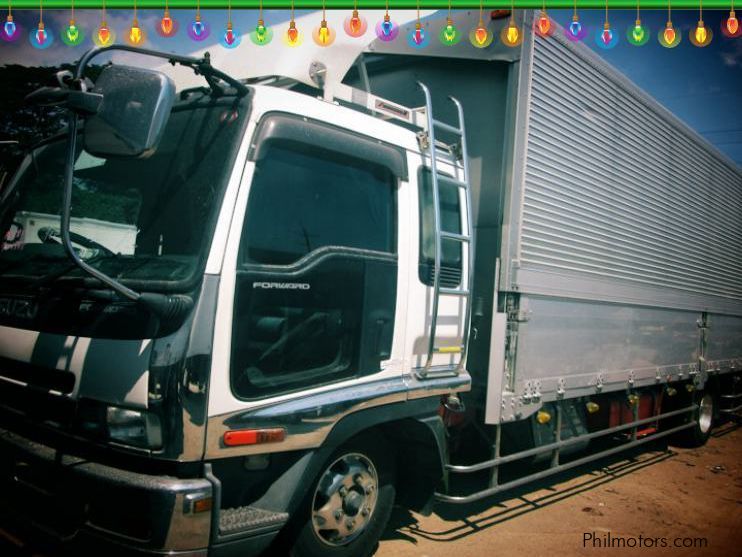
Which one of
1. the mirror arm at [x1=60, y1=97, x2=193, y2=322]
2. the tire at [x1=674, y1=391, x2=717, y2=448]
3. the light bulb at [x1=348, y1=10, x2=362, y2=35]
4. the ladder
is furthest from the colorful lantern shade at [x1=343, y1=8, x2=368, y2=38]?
the tire at [x1=674, y1=391, x2=717, y2=448]

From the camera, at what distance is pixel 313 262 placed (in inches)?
117

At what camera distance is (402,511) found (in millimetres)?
4566

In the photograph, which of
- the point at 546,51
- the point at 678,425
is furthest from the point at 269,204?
the point at 678,425

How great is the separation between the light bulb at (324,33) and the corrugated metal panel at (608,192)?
4.87 ft

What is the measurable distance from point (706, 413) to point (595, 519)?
4631 millimetres

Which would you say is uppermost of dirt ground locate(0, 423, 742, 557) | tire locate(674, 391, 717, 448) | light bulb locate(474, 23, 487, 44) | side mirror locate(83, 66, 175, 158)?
light bulb locate(474, 23, 487, 44)

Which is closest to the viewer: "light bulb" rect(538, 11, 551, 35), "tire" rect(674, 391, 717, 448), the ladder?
the ladder

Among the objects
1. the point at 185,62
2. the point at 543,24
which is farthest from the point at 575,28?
the point at 185,62

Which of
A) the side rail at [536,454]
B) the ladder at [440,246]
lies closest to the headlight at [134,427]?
the ladder at [440,246]

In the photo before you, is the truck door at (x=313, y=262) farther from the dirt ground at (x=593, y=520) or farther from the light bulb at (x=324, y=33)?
the dirt ground at (x=593, y=520)

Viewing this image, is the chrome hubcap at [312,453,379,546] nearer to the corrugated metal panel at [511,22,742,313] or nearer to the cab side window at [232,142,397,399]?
the cab side window at [232,142,397,399]

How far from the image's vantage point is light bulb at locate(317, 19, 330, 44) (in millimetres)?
3783

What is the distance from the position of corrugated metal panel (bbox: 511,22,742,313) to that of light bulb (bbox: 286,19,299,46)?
1685mm

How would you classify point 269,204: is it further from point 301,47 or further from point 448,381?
point 448,381
